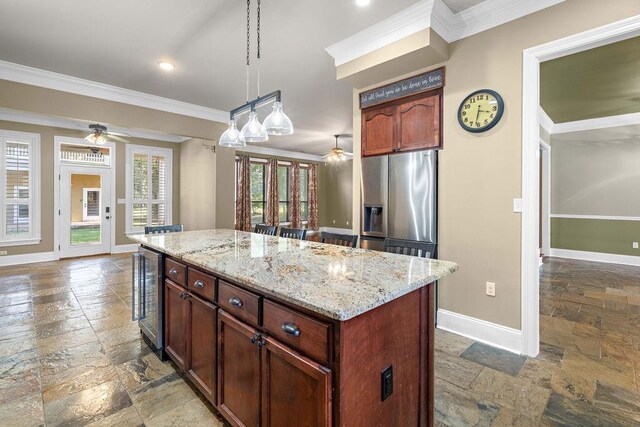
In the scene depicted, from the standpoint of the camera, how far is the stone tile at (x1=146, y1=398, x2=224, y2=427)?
1.66 metres

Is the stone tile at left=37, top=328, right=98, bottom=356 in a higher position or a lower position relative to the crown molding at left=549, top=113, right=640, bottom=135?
lower

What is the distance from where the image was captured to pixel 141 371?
2162 mm

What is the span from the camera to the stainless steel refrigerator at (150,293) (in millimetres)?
2197

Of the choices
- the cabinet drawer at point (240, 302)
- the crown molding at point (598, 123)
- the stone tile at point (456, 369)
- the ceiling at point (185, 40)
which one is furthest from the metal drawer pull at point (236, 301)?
the crown molding at point (598, 123)

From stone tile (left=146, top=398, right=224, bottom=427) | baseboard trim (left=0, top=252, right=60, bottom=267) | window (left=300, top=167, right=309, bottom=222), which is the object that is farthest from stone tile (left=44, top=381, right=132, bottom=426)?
window (left=300, top=167, right=309, bottom=222)

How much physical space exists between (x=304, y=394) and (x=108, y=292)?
3956 millimetres

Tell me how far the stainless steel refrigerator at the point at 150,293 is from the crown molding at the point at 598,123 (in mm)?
7507

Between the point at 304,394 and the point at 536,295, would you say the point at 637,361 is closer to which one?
the point at 536,295

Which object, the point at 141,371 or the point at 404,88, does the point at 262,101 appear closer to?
the point at 404,88

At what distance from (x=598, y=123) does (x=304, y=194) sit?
7475 mm

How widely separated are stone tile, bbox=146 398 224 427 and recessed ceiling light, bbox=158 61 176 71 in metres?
3.44

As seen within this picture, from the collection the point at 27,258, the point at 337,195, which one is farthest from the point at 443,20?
the point at 337,195

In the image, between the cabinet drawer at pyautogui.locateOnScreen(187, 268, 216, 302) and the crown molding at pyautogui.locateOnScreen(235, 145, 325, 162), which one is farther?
the crown molding at pyautogui.locateOnScreen(235, 145, 325, 162)

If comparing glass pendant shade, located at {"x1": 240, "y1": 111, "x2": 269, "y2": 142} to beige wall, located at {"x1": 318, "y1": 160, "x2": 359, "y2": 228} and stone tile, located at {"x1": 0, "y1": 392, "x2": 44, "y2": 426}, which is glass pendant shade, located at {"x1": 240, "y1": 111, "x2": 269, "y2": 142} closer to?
stone tile, located at {"x1": 0, "y1": 392, "x2": 44, "y2": 426}
